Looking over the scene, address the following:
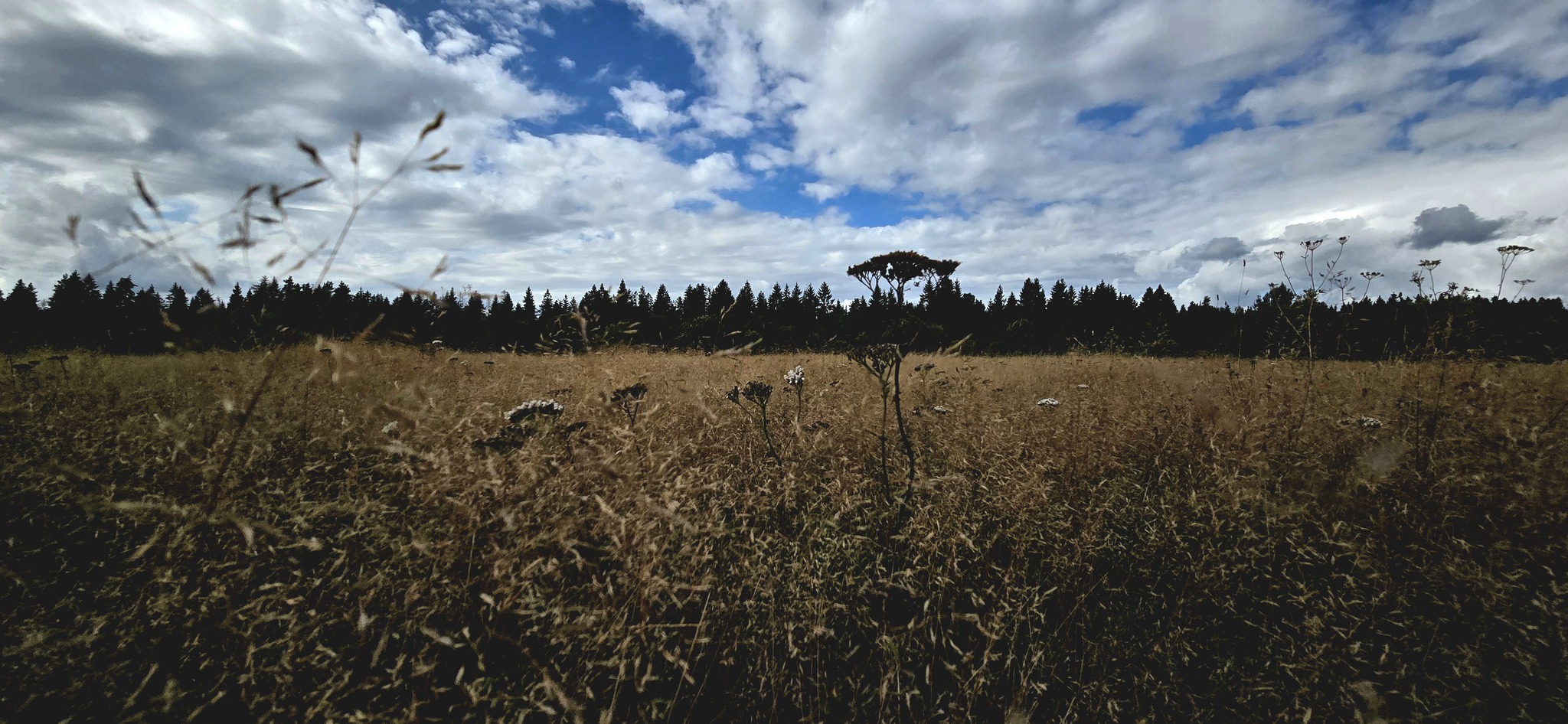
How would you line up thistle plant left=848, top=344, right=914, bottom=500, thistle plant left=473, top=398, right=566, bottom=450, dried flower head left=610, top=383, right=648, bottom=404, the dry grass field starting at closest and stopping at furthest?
1. the dry grass field
2. thistle plant left=473, top=398, right=566, bottom=450
3. thistle plant left=848, top=344, right=914, bottom=500
4. dried flower head left=610, top=383, right=648, bottom=404

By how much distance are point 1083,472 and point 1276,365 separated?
3.66 m

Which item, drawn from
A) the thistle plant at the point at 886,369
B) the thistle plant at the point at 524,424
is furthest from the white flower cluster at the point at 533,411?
the thistle plant at the point at 886,369

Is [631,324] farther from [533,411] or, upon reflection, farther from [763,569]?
[763,569]

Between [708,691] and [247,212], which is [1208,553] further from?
[247,212]

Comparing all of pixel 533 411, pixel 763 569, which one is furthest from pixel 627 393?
pixel 763 569

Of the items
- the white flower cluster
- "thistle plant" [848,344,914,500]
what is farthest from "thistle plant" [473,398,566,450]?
"thistle plant" [848,344,914,500]

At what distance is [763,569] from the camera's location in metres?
1.95

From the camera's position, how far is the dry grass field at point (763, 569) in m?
1.59

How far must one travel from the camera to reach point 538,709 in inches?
59.4

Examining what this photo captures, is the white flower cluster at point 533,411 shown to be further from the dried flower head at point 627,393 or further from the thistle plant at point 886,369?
the thistle plant at point 886,369

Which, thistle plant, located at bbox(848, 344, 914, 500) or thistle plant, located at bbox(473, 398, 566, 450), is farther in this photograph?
thistle plant, located at bbox(848, 344, 914, 500)

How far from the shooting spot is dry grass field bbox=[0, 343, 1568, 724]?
1592 mm

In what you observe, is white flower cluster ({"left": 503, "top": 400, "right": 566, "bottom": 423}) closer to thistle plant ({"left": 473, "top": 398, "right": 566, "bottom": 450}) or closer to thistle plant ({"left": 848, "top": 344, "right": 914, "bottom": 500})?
thistle plant ({"left": 473, "top": 398, "right": 566, "bottom": 450})

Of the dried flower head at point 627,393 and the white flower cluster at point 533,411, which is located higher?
the dried flower head at point 627,393
